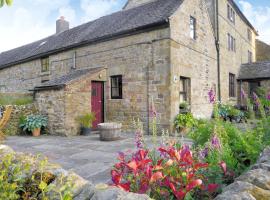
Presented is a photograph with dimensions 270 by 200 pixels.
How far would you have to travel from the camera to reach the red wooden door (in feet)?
37.5

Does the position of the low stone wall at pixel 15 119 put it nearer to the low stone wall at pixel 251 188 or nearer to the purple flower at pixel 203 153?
the purple flower at pixel 203 153

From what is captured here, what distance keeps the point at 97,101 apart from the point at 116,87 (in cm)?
119

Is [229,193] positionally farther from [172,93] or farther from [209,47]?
[209,47]

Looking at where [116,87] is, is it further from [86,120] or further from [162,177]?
[162,177]

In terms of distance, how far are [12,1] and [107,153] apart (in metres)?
4.98

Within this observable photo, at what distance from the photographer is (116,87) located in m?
11.7

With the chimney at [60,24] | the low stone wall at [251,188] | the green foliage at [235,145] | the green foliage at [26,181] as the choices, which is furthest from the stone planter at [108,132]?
the chimney at [60,24]

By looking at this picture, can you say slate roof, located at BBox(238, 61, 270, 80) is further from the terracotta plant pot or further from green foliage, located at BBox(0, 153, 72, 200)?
green foliage, located at BBox(0, 153, 72, 200)

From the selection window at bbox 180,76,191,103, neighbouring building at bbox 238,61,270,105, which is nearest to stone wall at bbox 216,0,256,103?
neighbouring building at bbox 238,61,270,105

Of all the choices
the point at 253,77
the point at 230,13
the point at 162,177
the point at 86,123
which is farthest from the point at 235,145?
the point at 230,13

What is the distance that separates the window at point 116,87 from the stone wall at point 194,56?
2.89 metres

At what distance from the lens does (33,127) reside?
33.0 feet

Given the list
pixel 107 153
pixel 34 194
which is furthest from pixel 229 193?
pixel 107 153

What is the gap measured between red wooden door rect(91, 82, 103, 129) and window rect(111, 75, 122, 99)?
0.62m
